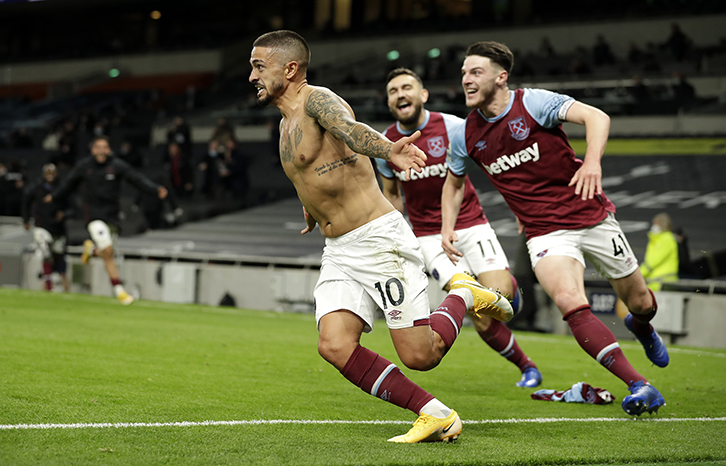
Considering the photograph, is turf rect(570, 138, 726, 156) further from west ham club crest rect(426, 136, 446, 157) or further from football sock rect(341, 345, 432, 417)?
Answer: football sock rect(341, 345, 432, 417)

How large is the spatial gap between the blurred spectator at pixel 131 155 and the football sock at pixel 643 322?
20384 millimetres

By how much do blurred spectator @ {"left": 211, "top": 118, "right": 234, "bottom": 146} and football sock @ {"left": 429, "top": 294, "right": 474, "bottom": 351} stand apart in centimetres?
1782

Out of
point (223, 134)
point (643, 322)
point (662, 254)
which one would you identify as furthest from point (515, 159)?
point (223, 134)

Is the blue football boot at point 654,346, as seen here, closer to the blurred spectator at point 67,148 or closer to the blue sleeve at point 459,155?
the blue sleeve at point 459,155

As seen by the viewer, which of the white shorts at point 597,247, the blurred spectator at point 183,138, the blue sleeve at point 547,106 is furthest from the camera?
the blurred spectator at point 183,138

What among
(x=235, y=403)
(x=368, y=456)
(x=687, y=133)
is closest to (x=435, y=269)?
(x=235, y=403)

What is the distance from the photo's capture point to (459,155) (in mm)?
5887

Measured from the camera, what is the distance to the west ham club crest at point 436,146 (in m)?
6.70

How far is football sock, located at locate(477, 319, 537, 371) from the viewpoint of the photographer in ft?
21.1

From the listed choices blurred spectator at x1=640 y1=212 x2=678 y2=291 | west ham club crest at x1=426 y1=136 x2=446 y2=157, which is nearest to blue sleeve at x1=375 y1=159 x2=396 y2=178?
west ham club crest at x1=426 y1=136 x2=446 y2=157

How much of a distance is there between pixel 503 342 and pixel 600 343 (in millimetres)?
1399

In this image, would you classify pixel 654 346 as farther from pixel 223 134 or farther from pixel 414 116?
pixel 223 134

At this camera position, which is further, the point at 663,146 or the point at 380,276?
the point at 663,146

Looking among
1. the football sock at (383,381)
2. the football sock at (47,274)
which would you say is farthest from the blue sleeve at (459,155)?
the football sock at (47,274)
